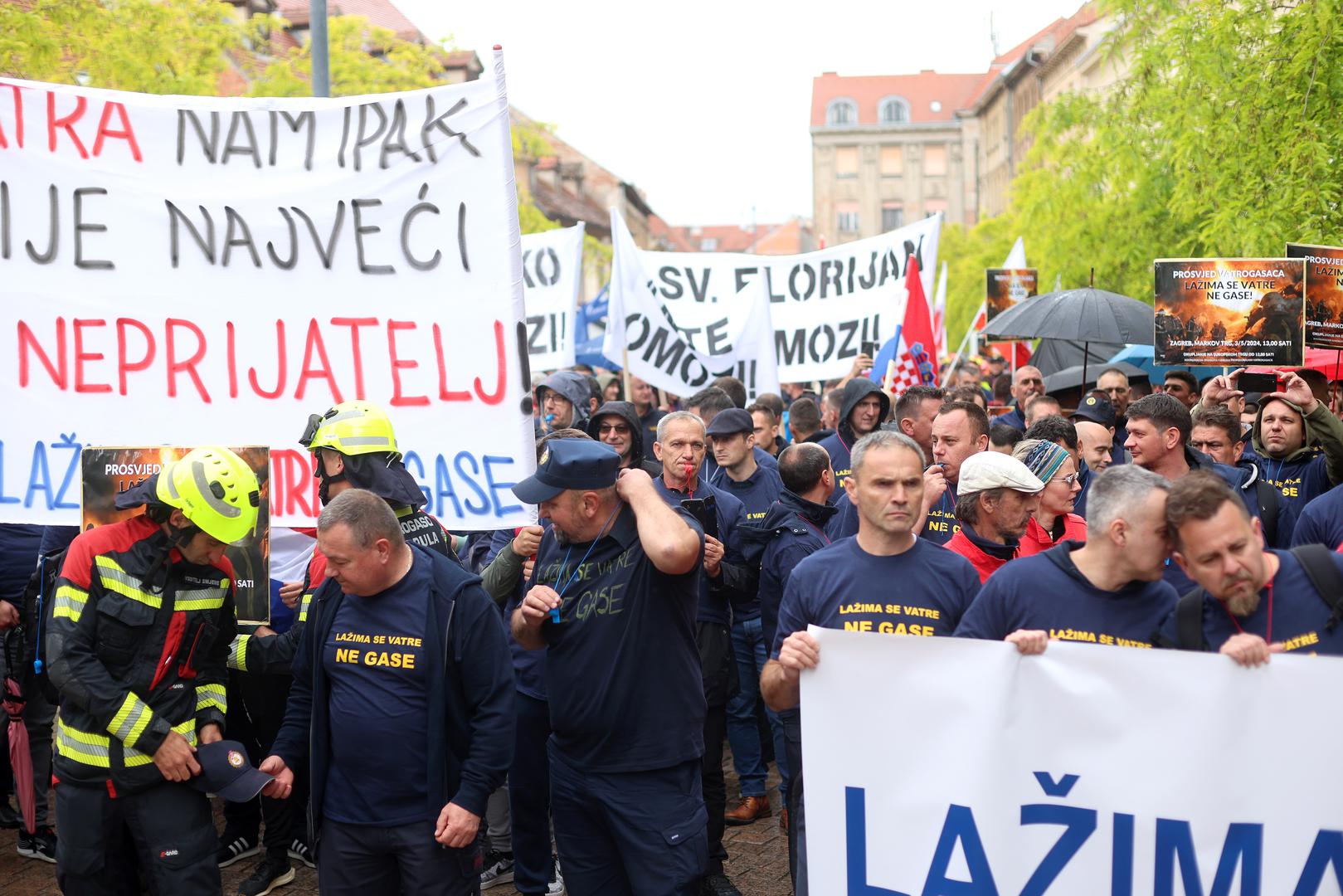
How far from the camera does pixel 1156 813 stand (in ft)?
11.6

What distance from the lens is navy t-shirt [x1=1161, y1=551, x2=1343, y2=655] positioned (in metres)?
3.44

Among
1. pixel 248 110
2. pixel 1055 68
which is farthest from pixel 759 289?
pixel 1055 68

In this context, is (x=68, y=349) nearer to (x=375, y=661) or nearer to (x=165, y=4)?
(x=375, y=661)

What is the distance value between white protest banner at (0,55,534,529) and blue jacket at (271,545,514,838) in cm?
117

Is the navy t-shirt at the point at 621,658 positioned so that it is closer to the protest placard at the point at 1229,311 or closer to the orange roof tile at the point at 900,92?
the protest placard at the point at 1229,311

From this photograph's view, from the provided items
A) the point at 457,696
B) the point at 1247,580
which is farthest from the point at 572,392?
the point at 1247,580

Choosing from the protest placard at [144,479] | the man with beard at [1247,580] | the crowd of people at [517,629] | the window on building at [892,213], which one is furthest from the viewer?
the window on building at [892,213]

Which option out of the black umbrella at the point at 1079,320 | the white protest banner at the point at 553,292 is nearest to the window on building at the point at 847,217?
the white protest banner at the point at 553,292

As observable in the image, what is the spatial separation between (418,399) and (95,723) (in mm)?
1785

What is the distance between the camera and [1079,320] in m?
10.9

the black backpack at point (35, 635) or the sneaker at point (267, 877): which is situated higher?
the black backpack at point (35, 635)

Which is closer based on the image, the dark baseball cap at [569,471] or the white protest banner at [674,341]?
the dark baseball cap at [569,471]

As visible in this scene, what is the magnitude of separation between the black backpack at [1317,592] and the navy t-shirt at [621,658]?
148cm

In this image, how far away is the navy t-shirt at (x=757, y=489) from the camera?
691 cm
